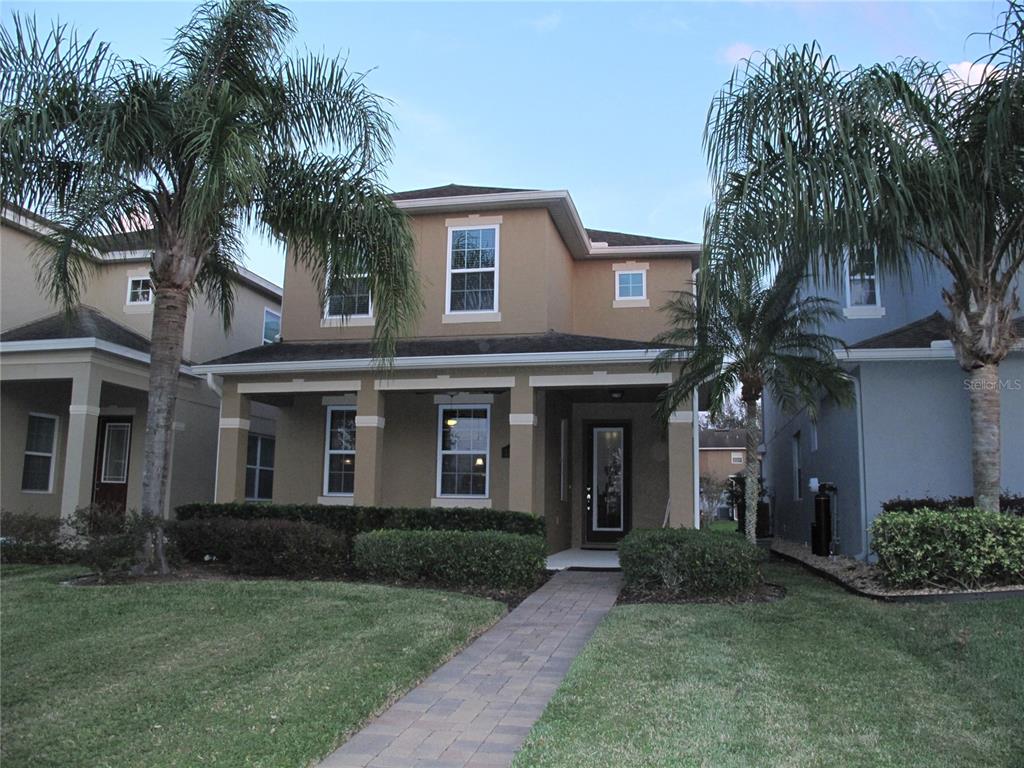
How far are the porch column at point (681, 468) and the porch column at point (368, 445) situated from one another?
4.80 metres

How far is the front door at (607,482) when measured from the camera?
15.7 meters

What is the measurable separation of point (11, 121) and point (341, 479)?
810 centimetres

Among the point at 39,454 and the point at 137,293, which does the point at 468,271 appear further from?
the point at 39,454

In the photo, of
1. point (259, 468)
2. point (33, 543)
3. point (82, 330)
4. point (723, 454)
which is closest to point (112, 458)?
point (259, 468)

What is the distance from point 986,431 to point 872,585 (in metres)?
2.26

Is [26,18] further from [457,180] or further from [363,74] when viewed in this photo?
[457,180]

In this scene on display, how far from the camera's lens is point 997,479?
9086 mm

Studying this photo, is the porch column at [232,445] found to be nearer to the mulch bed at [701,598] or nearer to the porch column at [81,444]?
the porch column at [81,444]

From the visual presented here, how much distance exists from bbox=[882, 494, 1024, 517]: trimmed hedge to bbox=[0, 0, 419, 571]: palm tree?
7387mm

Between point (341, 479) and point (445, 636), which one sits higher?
point (341, 479)

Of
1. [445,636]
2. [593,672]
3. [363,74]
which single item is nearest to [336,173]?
[363,74]

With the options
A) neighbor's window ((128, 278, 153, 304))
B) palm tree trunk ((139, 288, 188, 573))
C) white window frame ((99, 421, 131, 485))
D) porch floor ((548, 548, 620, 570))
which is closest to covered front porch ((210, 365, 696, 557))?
porch floor ((548, 548, 620, 570))

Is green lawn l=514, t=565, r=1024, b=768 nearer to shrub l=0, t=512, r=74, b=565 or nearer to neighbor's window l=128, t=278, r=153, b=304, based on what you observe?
shrub l=0, t=512, r=74, b=565

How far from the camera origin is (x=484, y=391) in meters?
14.1
